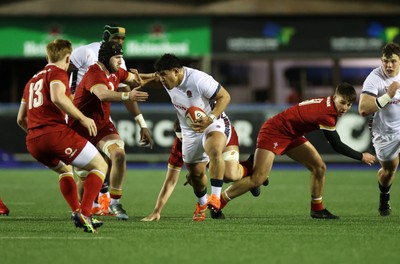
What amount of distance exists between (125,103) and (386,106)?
302 centimetres

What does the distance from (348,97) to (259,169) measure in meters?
1.30

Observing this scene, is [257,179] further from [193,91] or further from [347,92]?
[347,92]

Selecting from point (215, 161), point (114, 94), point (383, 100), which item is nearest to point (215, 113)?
point (215, 161)

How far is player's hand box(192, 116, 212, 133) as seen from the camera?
10.6m

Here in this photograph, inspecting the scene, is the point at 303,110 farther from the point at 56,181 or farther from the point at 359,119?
the point at 359,119

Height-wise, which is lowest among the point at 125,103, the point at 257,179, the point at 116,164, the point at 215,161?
the point at 257,179

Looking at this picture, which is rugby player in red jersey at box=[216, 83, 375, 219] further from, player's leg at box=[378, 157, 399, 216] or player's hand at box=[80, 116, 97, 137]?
player's hand at box=[80, 116, 97, 137]

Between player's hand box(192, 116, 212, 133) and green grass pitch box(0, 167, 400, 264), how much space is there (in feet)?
3.27

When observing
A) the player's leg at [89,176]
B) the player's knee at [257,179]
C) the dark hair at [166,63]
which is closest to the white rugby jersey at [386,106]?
the player's knee at [257,179]

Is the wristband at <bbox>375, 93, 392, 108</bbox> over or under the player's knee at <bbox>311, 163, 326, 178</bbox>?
over

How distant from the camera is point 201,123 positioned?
1063 cm

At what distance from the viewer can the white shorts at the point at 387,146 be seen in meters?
11.8

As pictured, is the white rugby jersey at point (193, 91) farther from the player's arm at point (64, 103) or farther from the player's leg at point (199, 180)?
the player's arm at point (64, 103)


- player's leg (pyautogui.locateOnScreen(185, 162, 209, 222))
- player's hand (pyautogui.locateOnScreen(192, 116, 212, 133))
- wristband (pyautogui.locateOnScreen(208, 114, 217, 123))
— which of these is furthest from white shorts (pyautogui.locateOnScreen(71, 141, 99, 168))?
player's leg (pyautogui.locateOnScreen(185, 162, 209, 222))
